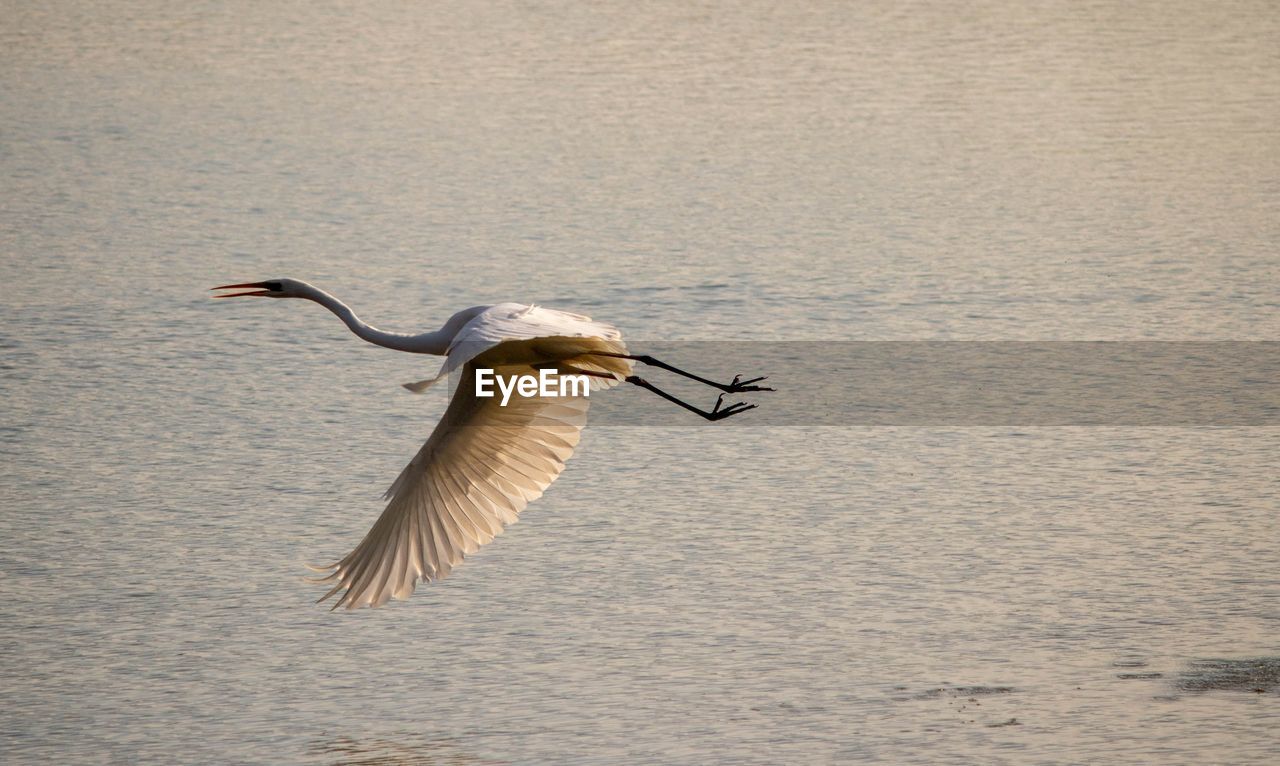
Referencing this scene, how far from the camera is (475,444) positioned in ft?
11.7

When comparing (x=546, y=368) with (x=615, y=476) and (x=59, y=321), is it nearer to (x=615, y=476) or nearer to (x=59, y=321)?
(x=615, y=476)

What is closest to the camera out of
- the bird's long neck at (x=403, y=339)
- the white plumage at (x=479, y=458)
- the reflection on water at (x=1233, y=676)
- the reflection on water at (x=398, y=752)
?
the reflection on water at (x=398, y=752)

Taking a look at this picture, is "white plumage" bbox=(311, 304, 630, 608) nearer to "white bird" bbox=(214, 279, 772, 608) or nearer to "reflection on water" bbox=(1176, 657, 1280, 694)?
"white bird" bbox=(214, 279, 772, 608)

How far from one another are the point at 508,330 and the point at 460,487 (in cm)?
41

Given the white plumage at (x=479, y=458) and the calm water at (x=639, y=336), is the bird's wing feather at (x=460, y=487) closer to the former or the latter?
the white plumage at (x=479, y=458)

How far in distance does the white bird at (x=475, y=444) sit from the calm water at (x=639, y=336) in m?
0.16

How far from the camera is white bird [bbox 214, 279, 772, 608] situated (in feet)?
10.7

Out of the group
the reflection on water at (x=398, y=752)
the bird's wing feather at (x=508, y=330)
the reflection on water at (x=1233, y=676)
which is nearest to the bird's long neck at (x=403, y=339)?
the bird's wing feather at (x=508, y=330)

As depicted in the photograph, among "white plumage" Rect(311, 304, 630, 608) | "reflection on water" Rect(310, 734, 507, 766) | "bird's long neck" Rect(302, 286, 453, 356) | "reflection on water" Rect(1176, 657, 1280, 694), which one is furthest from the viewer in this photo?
"bird's long neck" Rect(302, 286, 453, 356)

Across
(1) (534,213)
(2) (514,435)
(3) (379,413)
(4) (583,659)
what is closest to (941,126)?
(1) (534,213)

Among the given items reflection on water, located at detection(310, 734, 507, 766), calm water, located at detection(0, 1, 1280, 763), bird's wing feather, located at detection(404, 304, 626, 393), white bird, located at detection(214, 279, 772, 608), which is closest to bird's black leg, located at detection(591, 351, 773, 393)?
white bird, located at detection(214, 279, 772, 608)

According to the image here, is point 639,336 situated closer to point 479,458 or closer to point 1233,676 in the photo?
point 479,458

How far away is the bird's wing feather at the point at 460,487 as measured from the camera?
3283mm

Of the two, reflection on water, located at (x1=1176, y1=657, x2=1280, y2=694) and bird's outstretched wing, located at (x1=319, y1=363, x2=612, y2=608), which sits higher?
bird's outstretched wing, located at (x1=319, y1=363, x2=612, y2=608)
